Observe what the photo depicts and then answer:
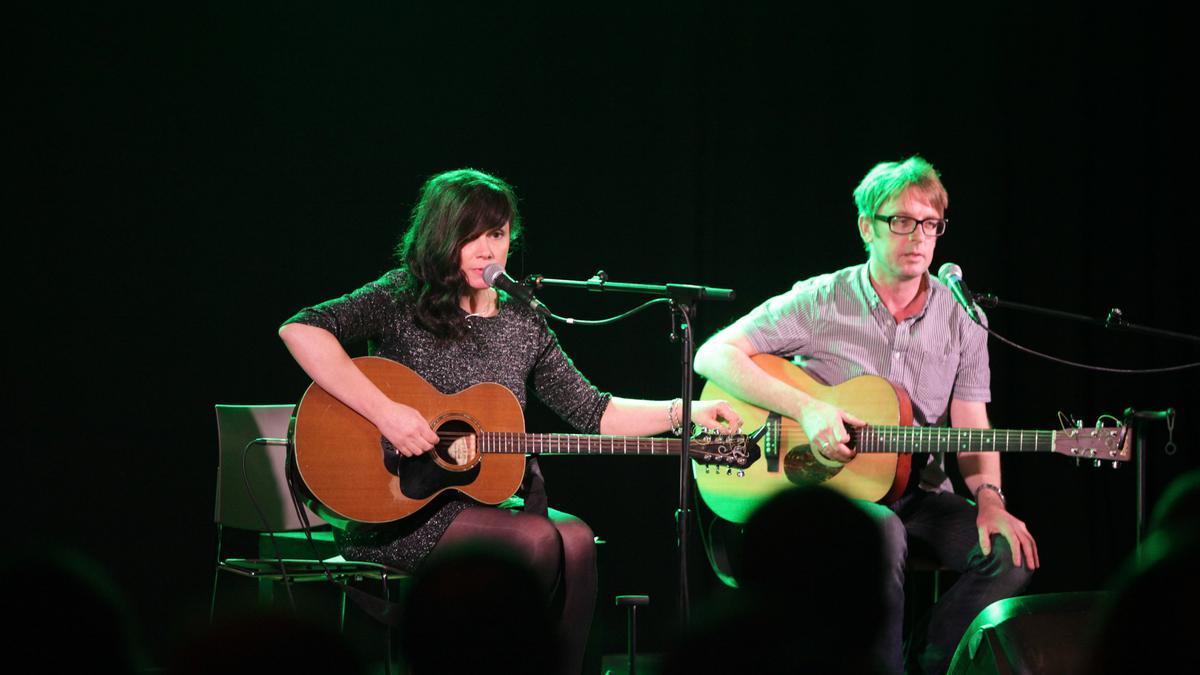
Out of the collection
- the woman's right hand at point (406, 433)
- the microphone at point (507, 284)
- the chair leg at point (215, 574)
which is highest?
the microphone at point (507, 284)

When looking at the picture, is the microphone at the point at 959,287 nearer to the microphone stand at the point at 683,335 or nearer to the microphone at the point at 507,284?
the microphone stand at the point at 683,335

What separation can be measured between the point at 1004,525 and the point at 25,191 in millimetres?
3784

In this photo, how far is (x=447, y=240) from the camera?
142 inches

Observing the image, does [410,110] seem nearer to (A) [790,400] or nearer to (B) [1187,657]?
(A) [790,400]

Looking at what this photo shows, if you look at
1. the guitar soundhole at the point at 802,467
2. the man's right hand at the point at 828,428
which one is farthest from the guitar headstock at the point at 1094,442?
the guitar soundhole at the point at 802,467

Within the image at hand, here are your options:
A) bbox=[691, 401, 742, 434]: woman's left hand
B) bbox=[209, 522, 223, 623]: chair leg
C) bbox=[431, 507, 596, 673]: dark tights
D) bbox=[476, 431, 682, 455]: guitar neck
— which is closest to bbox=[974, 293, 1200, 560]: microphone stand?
bbox=[691, 401, 742, 434]: woman's left hand

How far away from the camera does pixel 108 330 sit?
4.52 metres

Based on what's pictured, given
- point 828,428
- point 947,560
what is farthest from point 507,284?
point 947,560

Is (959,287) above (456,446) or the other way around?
above

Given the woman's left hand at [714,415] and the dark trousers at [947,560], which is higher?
the woman's left hand at [714,415]

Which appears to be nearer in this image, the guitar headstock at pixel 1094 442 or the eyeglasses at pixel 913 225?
the guitar headstock at pixel 1094 442

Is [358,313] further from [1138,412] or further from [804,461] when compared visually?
[1138,412]

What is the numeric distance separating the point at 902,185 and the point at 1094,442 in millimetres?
1069

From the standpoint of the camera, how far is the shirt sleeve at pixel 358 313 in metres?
3.53
